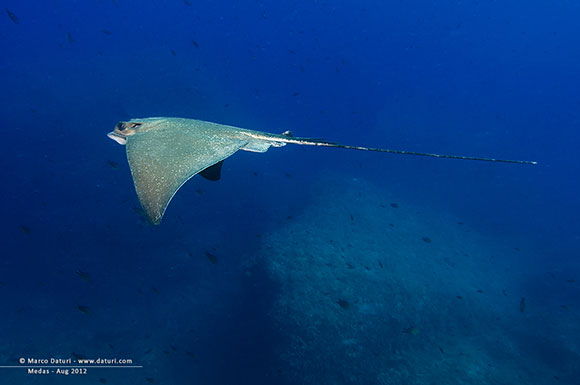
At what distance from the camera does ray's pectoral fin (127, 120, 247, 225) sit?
8.86ft

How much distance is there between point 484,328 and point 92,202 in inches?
616

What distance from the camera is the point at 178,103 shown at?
1927 centimetres

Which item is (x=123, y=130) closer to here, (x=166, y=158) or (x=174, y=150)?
(x=174, y=150)

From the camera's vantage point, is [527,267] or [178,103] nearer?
[527,267]

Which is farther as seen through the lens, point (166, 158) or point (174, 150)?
point (174, 150)

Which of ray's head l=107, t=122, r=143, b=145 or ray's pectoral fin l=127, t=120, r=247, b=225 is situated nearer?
ray's pectoral fin l=127, t=120, r=247, b=225

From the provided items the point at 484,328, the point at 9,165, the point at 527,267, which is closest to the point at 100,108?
the point at 9,165

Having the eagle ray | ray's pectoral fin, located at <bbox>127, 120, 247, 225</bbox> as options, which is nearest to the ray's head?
the eagle ray

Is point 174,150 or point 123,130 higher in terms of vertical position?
point 123,130

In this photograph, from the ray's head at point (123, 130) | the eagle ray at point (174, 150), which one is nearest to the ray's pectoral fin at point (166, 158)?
the eagle ray at point (174, 150)

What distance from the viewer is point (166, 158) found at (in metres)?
3.27

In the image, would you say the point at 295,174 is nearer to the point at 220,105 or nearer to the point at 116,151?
the point at 220,105

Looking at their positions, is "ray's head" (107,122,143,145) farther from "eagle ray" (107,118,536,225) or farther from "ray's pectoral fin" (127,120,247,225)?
"ray's pectoral fin" (127,120,247,225)

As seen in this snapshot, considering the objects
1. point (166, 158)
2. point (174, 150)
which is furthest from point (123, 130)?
point (166, 158)
